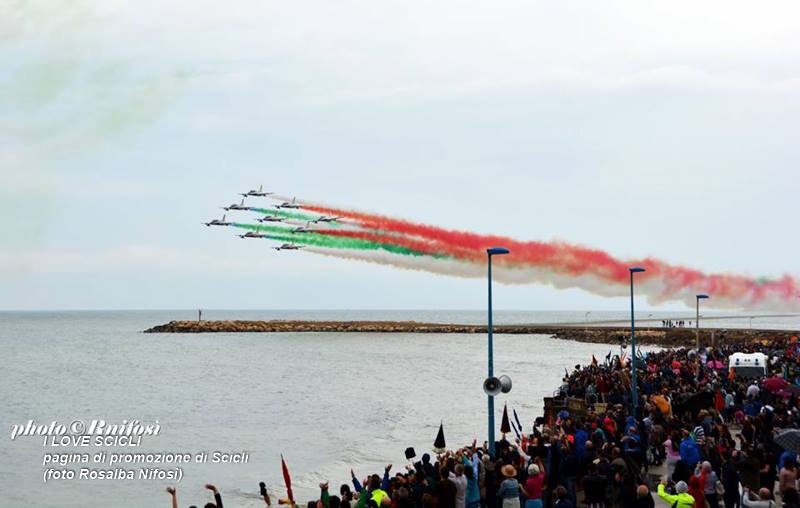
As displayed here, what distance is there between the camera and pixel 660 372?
40.0 meters

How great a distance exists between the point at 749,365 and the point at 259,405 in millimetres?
31336

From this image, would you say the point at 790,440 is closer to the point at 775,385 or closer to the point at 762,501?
the point at 762,501

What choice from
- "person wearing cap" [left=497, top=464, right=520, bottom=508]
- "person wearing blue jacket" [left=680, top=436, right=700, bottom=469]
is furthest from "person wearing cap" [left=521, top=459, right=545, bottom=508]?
"person wearing blue jacket" [left=680, top=436, right=700, bottom=469]

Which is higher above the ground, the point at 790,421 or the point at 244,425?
the point at 790,421

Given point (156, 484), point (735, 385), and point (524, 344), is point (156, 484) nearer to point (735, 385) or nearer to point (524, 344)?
point (735, 385)

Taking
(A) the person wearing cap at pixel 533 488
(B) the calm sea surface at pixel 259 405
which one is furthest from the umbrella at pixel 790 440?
(B) the calm sea surface at pixel 259 405

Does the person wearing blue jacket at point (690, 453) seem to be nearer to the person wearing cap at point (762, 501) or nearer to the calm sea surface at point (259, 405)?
the person wearing cap at point (762, 501)

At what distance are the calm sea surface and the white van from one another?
11.5m

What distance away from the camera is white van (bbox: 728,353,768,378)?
35.4 meters

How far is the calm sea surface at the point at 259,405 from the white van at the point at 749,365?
11497mm

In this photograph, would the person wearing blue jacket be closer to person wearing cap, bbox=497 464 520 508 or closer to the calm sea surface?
person wearing cap, bbox=497 464 520 508

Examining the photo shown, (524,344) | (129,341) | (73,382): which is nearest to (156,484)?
(73,382)

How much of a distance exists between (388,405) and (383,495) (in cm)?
4070

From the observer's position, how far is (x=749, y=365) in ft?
117
